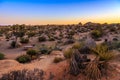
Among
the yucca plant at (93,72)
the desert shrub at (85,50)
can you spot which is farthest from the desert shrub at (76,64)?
the desert shrub at (85,50)

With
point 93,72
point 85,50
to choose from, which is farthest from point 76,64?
point 85,50

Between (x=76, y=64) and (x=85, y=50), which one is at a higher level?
(x=76, y=64)

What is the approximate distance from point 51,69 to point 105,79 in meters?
3.48

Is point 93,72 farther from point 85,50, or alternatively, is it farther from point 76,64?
point 85,50

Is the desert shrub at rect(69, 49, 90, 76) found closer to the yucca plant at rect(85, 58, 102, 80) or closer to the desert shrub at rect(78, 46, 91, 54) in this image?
the yucca plant at rect(85, 58, 102, 80)

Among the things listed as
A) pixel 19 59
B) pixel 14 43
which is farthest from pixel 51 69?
pixel 14 43

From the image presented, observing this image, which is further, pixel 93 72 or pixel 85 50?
pixel 85 50

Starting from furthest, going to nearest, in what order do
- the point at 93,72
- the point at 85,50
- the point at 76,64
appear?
1. the point at 85,50
2. the point at 76,64
3. the point at 93,72

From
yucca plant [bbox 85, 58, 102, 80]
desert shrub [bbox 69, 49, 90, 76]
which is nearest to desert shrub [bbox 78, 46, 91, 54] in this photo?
desert shrub [bbox 69, 49, 90, 76]

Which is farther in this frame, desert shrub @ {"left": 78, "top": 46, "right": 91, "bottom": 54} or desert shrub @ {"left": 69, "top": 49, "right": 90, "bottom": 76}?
desert shrub @ {"left": 78, "top": 46, "right": 91, "bottom": 54}

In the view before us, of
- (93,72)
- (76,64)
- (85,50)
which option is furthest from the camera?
(85,50)

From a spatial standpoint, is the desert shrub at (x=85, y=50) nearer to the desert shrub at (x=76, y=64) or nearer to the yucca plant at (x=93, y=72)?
the desert shrub at (x=76, y=64)

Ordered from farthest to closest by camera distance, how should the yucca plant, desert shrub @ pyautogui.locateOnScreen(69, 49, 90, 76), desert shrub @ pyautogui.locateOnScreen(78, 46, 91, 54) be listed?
desert shrub @ pyautogui.locateOnScreen(78, 46, 91, 54) → desert shrub @ pyautogui.locateOnScreen(69, 49, 90, 76) → the yucca plant

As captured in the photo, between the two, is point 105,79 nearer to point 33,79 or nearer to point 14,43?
point 33,79
